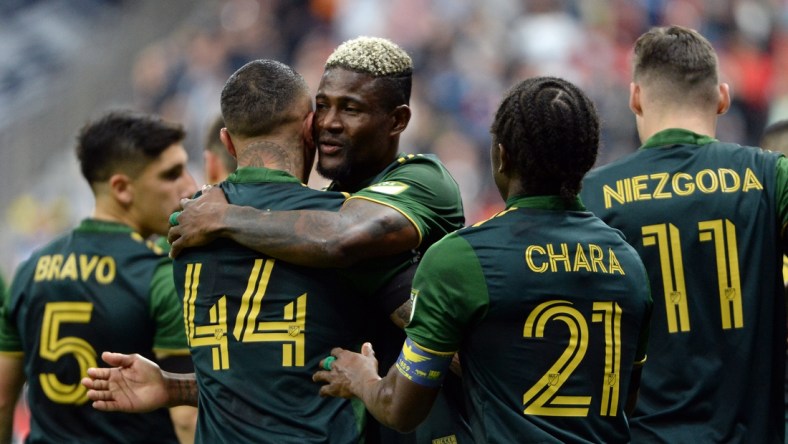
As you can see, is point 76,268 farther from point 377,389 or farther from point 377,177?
point 377,389

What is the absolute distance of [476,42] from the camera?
14.5 metres

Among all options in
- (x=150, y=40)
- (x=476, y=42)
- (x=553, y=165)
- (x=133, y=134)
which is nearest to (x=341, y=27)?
(x=476, y=42)

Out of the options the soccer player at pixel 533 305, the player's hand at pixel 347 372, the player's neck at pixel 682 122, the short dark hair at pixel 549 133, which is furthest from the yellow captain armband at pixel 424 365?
the player's neck at pixel 682 122

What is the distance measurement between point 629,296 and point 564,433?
500 mm

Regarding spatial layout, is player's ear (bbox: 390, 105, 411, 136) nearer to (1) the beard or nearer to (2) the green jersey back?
(1) the beard

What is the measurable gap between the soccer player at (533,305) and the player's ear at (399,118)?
91 centimetres

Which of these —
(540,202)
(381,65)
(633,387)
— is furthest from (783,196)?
(381,65)

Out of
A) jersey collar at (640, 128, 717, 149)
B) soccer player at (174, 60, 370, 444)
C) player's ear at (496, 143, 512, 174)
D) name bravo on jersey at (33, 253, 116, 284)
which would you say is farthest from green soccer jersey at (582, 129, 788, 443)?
name bravo on jersey at (33, 253, 116, 284)

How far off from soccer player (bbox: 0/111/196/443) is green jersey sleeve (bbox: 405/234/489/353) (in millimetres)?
2184

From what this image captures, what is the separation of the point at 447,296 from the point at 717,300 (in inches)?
66.2

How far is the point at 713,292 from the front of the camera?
5.03 m

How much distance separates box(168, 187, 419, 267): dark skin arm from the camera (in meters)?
4.16

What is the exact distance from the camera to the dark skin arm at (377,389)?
3918mm

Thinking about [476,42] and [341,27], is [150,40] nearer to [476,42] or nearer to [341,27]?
[341,27]
